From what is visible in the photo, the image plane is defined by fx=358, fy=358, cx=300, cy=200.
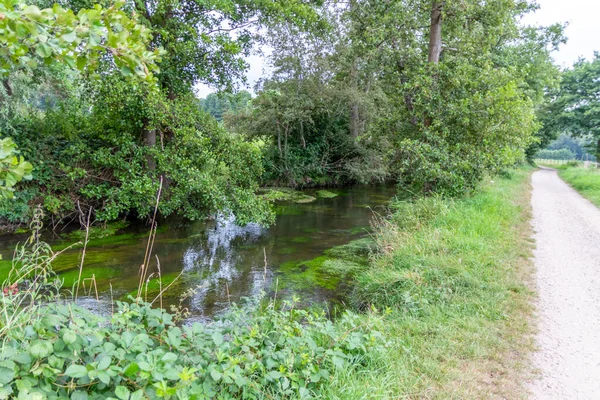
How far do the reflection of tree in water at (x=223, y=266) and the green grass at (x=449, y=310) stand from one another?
2.31 metres

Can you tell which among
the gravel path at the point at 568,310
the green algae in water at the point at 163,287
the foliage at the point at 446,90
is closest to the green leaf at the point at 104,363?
the gravel path at the point at 568,310

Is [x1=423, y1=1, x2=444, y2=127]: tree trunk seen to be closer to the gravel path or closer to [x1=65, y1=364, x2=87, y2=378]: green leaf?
the gravel path

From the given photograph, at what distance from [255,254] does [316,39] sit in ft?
44.3

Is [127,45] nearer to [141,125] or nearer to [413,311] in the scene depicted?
[413,311]

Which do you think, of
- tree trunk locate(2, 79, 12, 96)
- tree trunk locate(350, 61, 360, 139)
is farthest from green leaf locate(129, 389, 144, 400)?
tree trunk locate(350, 61, 360, 139)

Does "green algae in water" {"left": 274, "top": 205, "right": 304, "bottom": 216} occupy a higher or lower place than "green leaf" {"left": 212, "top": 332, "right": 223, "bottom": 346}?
lower

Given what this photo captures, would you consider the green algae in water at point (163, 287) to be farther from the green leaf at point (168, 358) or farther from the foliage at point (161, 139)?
the green leaf at point (168, 358)

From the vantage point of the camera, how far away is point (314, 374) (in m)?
2.68

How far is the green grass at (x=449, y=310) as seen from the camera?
9.72ft

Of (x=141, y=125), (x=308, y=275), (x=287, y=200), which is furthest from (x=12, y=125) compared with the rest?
(x=287, y=200)

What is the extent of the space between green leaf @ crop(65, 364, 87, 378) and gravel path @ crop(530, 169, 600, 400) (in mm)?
3328

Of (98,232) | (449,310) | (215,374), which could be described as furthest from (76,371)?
(98,232)

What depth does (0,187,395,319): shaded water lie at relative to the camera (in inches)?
252

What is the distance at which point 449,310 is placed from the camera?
4293 mm
